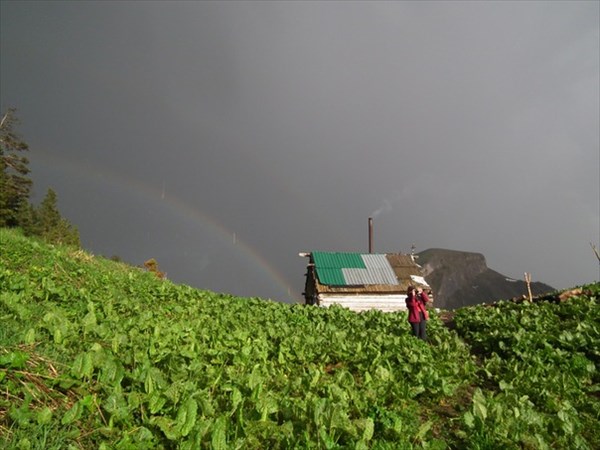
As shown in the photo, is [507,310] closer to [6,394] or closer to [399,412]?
[399,412]

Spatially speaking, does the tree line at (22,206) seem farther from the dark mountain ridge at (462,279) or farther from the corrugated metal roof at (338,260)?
the dark mountain ridge at (462,279)

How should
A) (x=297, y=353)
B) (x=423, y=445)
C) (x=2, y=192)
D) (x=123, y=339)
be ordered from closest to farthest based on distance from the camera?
(x=423, y=445) < (x=123, y=339) < (x=297, y=353) < (x=2, y=192)

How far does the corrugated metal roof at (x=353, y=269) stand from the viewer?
101 ft

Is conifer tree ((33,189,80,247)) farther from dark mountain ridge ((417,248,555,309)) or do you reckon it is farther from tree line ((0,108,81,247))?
dark mountain ridge ((417,248,555,309))

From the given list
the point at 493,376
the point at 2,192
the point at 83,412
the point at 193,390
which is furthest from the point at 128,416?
the point at 2,192

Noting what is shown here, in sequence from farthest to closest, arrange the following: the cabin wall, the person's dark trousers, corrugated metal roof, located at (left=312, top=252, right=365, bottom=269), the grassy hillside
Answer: corrugated metal roof, located at (left=312, top=252, right=365, bottom=269) → the cabin wall → the person's dark trousers → the grassy hillside

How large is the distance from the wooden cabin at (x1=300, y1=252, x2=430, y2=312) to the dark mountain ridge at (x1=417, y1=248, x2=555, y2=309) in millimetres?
131134

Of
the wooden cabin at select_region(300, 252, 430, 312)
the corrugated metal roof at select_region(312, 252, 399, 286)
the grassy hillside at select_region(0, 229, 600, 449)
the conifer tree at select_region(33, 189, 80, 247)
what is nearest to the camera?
the grassy hillside at select_region(0, 229, 600, 449)

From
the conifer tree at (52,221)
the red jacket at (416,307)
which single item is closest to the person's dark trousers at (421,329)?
the red jacket at (416,307)

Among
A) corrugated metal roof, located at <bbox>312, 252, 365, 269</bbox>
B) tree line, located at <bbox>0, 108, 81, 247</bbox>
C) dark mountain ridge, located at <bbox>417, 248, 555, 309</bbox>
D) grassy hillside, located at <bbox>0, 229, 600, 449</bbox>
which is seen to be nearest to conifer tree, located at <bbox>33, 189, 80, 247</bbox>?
tree line, located at <bbox>0, 108, 81, 247</bbox>

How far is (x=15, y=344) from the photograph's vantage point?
439 centimetres

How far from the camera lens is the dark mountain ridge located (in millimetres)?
157875

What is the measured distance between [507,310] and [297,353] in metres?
14.3

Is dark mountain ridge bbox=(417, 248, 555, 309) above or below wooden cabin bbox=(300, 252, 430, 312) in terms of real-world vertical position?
above
